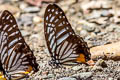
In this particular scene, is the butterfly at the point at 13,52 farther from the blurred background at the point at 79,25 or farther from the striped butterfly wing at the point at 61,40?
the striped butterfly wing at the point at 61,40

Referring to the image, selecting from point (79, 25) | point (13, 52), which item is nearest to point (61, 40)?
point (13, 52)

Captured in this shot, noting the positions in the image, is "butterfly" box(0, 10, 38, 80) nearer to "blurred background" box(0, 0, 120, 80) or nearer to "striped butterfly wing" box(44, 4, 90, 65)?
"blurred background" box(0, 0, 120, 80)

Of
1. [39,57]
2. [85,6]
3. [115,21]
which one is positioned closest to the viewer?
[39,57]

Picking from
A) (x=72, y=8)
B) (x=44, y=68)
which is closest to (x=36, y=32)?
(x=72, y=8)

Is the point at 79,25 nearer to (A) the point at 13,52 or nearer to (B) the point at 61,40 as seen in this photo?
(B) the point at 61,40

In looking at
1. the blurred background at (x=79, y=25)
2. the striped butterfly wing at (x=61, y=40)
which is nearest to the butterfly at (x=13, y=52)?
the blurred background at (x=79, y=25)

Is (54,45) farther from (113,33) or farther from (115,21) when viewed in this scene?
(115,21)
